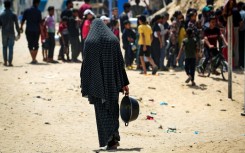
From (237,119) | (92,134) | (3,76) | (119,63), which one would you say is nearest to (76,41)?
(3,76)

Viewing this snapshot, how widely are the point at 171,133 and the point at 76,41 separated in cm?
987

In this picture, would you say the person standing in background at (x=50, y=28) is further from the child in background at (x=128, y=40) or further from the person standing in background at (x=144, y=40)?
the person standing in background at (x=144, y=40)

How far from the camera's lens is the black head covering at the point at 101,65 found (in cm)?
830

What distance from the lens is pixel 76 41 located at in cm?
1986

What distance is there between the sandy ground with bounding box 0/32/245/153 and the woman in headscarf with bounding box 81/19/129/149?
1.28ft

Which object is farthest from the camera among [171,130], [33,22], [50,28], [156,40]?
[50,28]

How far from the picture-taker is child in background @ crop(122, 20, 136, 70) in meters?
17.8

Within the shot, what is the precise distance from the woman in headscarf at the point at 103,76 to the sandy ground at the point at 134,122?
39 centimetres

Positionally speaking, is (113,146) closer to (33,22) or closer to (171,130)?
(171,130)

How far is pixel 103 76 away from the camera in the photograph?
27.4ft

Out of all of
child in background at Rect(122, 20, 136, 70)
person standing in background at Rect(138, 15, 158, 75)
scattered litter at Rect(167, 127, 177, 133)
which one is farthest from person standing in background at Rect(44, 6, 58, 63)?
scattered litter at Rect(167, 127, 177, 133)

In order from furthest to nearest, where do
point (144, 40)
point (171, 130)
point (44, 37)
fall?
point (44, 37) → point (144, 40) → point (171, 130)

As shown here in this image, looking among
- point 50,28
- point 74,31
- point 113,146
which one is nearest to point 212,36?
point 74,31

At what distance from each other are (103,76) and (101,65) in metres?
0.15
